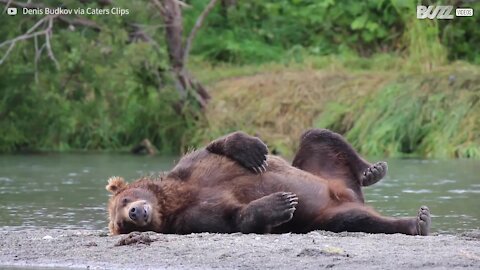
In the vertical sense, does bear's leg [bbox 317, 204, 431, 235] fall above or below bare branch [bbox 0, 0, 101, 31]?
below

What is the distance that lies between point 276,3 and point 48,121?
6.47 meters

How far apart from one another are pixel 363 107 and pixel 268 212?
10040 mm

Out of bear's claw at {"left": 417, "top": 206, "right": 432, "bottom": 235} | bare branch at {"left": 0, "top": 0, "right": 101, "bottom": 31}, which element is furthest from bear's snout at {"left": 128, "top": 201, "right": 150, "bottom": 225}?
bare branch at {"left": 0, "top": 0, "right": 101, "bottom": 31}

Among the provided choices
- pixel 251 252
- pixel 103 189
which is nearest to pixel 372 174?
pixel 251 252

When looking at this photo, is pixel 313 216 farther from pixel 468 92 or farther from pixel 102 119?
pixel 102 119

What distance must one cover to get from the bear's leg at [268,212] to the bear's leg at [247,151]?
470mm

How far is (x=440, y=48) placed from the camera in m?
17.6

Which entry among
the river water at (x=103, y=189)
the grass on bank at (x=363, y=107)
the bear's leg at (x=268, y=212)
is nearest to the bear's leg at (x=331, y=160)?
the river water at (x=103, y=189)

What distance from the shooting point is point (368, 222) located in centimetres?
672

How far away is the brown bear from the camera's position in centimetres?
663

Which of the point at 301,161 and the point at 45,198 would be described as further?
the point at 45,198

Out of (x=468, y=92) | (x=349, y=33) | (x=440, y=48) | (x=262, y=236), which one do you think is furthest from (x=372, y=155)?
(x=262, y=236)

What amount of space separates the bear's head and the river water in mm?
950

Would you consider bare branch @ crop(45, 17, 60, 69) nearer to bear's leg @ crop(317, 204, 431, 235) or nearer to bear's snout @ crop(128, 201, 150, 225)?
bear's snout @ crop(128, 201, 150, 225)
